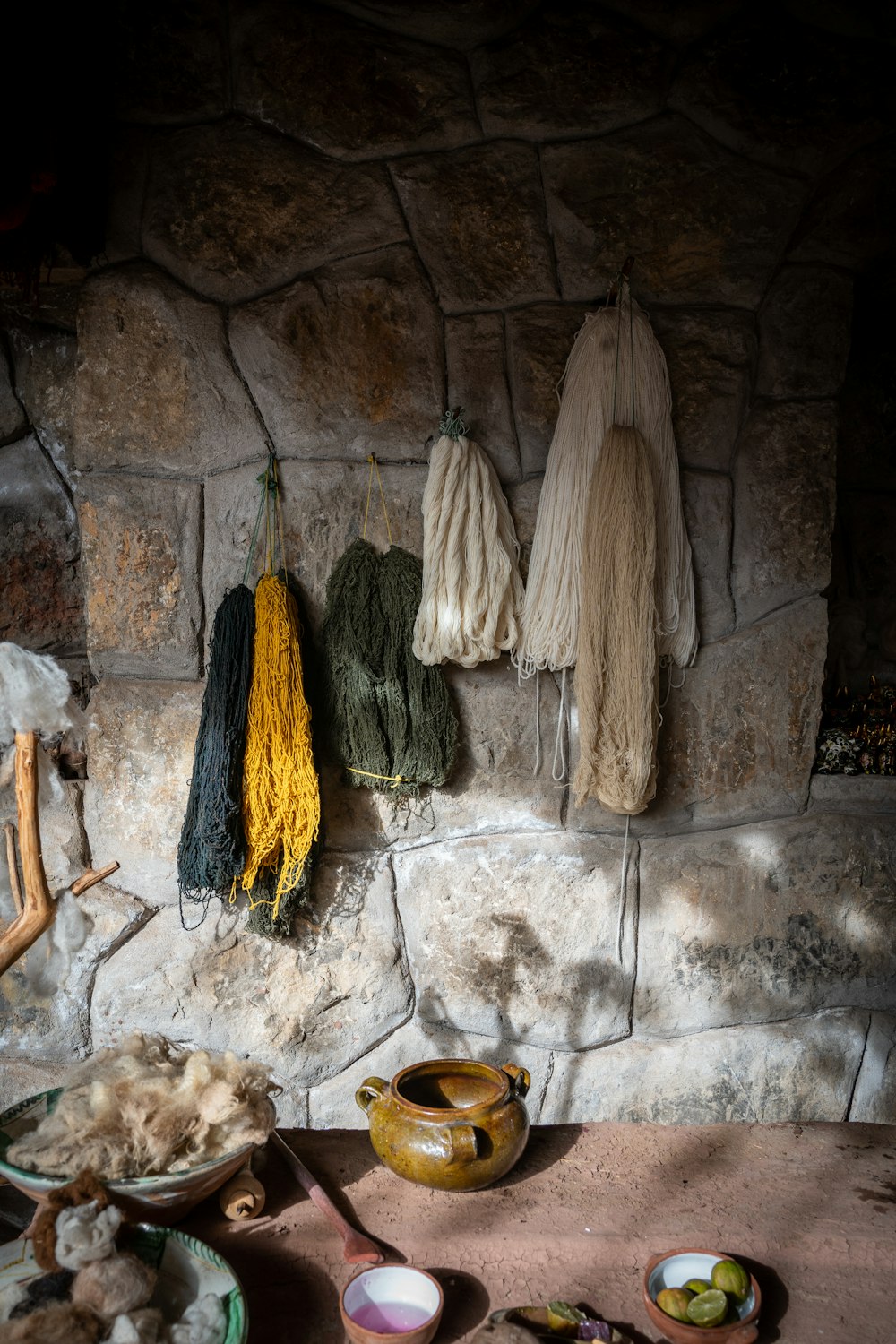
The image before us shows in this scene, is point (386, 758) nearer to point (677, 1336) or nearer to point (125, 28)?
point (677, 1336)

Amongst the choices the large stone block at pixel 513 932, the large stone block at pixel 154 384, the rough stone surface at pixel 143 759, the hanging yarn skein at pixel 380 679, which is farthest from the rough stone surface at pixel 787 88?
the rough stone surface at pixel 143 759

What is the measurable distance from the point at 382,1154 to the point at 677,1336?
615 mm

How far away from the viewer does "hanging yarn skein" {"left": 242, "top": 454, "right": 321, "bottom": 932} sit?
2598mm

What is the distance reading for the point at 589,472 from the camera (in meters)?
2.73

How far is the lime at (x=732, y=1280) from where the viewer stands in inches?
61.7

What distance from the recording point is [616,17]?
2703 mm

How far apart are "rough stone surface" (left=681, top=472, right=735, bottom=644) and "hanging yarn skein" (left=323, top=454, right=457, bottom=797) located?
2.66ft

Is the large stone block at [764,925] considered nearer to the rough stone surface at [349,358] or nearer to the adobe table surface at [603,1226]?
the adobe table surface at [603,1226]

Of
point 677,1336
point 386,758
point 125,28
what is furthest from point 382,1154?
point 125,28

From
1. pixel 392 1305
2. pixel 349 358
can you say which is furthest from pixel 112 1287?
pixel 349 358

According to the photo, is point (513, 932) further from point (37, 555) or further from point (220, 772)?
point (37, 555)

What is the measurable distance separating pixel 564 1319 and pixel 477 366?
7.42ft

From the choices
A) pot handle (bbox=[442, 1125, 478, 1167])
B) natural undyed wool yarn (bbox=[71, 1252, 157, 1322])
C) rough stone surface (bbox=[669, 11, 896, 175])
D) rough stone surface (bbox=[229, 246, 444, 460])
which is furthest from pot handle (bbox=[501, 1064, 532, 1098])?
rough stone surface (bbox=[669, 11, 896, 175])

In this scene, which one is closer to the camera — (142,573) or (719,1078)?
(142,573)
